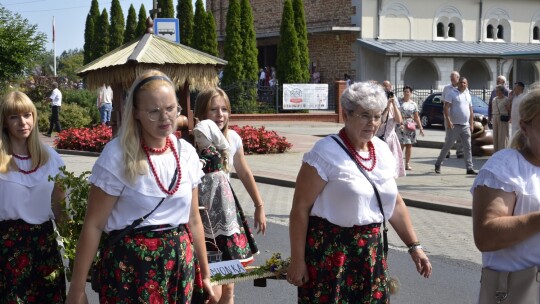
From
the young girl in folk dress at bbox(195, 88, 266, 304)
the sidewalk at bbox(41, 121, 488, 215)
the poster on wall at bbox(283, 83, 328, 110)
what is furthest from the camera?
the poster on wall at bbox(283, 83, 328, 110)

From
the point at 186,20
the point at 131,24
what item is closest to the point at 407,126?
the point at 186,20

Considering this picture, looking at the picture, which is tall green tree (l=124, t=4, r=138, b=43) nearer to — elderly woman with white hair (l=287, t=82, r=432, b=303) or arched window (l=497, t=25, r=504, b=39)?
arched window (l=497, t=25, r=504, b=39)

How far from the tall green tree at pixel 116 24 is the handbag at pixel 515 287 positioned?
52572 mm

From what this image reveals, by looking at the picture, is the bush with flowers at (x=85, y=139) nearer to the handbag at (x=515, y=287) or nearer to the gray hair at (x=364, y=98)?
the gray hair at (x=364, y=98)

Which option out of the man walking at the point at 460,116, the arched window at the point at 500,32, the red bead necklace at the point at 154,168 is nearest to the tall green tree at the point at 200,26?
the arched window at the point at 500,32

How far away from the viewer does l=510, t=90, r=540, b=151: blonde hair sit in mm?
3547

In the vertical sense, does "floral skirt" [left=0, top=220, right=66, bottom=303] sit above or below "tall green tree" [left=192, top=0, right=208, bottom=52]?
below

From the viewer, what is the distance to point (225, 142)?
5.68 metres

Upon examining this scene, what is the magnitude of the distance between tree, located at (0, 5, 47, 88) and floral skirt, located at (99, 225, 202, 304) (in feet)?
76.9

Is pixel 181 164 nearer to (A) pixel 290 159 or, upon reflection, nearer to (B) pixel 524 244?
(B) pixel 524 244

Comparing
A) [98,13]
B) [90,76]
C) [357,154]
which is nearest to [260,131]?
[90,76]

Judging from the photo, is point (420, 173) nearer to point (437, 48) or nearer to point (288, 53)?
point (288, 53)

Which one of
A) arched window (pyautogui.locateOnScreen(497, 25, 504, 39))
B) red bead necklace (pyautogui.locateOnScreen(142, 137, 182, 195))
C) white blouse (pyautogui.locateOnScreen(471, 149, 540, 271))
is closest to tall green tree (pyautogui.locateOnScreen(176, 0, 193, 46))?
arched window (pyautogui.locateOnScreen(497, 25, 504, 39))

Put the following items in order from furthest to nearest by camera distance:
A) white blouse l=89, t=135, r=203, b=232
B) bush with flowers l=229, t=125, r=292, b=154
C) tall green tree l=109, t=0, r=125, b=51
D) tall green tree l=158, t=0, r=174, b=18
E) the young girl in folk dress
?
tall green tree l=109, t=0, r=125, b=51
tall green tree l=158, t=0, r=174, b=18
bush with flowers l=229, t=125, r=292, b=154
the young girl in folk dress
white blouse l=89, t=135, r=203, b=232
